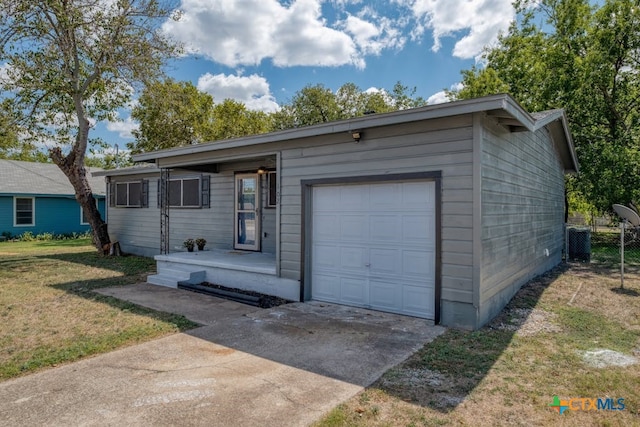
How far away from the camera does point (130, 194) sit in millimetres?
12844

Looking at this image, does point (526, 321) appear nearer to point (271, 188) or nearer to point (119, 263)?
point (271, 188)

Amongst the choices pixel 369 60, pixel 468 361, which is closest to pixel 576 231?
pixel 468 361

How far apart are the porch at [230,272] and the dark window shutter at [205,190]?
1.63 m

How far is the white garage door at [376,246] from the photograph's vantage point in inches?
211

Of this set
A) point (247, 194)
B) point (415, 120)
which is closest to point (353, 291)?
point (415, 120)

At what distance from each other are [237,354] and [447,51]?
810 inches

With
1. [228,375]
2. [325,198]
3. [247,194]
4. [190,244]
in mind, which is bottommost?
[228,375]

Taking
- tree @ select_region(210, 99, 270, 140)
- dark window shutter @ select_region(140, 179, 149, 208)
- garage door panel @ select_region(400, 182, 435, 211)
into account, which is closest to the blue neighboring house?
tree @ select_region(210, 99, 270, 140)

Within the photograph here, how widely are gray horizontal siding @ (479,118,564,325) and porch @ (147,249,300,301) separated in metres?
3.10

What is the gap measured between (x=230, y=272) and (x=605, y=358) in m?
5.99

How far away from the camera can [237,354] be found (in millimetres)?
4152

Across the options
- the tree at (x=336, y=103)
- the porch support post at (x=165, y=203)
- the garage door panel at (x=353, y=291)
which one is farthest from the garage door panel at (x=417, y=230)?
the tree at (x=336, y=103)

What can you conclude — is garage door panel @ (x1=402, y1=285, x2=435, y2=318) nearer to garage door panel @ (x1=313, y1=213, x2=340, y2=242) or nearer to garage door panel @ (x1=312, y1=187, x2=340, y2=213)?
garage door panel @ (x1=313, y1=213, x2=340, y2=242)

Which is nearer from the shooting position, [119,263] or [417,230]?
[417,230]
